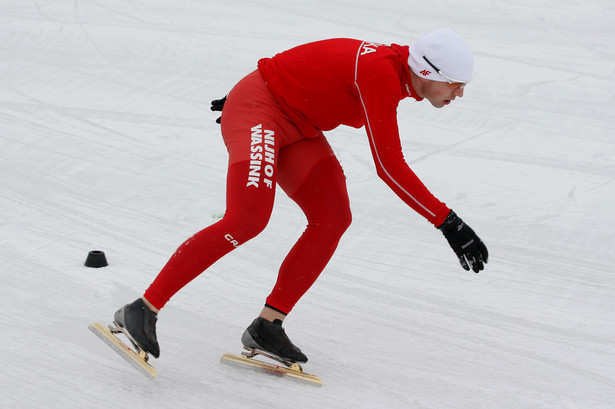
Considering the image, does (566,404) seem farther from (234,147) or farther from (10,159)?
(10,159)

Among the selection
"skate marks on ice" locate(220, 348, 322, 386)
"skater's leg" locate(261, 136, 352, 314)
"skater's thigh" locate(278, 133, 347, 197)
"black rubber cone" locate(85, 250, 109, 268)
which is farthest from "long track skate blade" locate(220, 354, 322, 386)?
"black rubber cone" locate(85, 250, 109, 268)

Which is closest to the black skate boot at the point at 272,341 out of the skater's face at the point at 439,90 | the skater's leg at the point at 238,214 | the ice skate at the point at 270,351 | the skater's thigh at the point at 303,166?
the ice skate at the point at 270,351

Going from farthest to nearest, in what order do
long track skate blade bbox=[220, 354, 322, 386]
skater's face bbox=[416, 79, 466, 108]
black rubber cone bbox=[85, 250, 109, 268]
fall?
1. black rubber cone bbox=[85, 250, 109, 268]
2. long track skate blade bbox=[220, 354, 322, 386]
3. skater's face bbox=[416, 79, 466, 108]

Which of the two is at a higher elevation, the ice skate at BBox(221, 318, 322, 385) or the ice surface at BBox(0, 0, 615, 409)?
the ice surface at BBox(0, 0, 615, 409)

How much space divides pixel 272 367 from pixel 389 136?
0.99 m

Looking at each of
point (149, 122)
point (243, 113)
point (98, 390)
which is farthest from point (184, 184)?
point (98, 390)

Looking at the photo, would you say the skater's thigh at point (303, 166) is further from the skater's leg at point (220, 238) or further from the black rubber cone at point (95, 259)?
the black rubber cone at point (95, 259)

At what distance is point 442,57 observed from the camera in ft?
9.58

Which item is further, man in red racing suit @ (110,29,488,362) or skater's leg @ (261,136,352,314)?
skater's leg @ (261,136,352,314)

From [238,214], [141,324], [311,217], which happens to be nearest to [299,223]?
[311,217]

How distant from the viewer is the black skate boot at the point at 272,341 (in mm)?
3166

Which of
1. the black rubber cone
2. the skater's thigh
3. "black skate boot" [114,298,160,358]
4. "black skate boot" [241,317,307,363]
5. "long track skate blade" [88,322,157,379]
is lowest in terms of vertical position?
"long track skate blade" [88,322,157,379]

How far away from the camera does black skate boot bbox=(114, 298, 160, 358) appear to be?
2.90 meters

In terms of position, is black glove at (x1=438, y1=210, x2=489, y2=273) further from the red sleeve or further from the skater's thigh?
the skater's thigh
